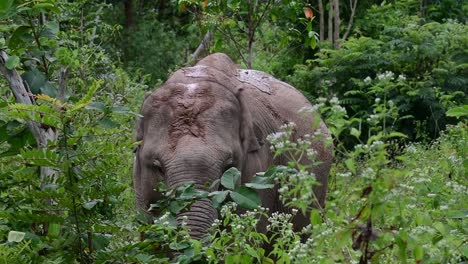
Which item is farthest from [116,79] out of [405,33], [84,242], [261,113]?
[84,242]

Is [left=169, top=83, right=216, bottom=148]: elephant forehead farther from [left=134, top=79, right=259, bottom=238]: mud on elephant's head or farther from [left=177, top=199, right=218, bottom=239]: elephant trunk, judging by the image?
[left=177, top=199, right=218, bottom=239]: elephant trunk

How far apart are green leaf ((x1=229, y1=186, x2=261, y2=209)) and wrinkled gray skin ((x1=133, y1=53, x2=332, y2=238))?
2362mm

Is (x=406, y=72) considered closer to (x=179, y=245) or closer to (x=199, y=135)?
(x=199, y=135)

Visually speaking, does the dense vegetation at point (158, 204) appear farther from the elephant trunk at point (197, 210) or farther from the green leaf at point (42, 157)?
the elephant trunk at point (197, 210)

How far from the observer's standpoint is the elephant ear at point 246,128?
793cm

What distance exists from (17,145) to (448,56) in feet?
37.3

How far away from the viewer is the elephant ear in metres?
7.93

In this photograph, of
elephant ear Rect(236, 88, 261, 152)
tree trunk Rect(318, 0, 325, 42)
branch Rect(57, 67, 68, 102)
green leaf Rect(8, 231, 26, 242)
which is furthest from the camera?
tree trunk Rect(318, 0, 325, 42)

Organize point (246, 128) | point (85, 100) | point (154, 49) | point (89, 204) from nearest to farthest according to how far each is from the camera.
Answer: point (85, 100) → point (89, 204) → point (246, 128) → point (154, 49)

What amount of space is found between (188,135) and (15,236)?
335cm

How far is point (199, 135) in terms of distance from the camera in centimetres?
749

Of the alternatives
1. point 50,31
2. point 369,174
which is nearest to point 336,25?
point 50,31

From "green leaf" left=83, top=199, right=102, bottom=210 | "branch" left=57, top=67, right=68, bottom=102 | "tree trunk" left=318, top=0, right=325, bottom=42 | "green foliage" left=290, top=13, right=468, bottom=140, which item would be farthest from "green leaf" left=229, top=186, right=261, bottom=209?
"tree trunk" left=318, top=0, right=325, bottom=42

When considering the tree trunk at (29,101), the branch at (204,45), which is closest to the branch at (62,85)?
the tree trunk at (29,101)
